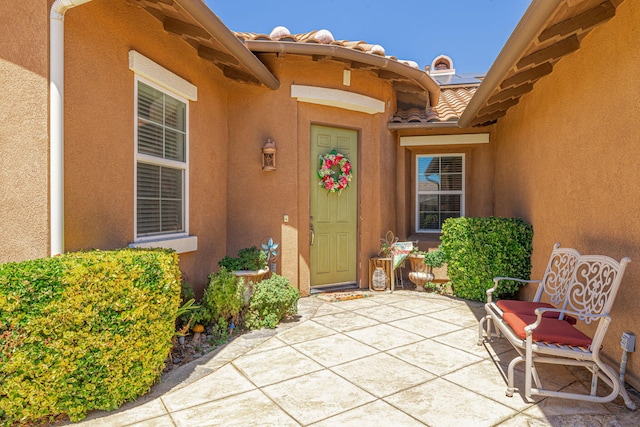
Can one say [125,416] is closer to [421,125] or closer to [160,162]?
[160,162]

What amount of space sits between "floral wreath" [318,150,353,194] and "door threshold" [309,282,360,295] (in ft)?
5.51

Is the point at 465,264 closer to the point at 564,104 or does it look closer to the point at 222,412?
the point at 564,104

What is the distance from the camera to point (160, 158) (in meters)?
4.45

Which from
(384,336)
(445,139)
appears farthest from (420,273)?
(445,139)

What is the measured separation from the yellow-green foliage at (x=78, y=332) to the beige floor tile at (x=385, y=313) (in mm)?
2978

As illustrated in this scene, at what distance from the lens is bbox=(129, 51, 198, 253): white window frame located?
13.1ft

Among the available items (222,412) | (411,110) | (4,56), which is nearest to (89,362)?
(222,412)

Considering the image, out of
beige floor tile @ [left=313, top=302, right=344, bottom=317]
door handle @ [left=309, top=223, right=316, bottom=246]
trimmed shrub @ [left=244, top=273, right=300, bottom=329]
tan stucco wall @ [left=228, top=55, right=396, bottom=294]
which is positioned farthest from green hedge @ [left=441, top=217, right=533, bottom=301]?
trimmed shrub @ [left=244, top=273, right=300, bottom=329]

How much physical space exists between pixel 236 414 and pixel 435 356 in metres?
2.08

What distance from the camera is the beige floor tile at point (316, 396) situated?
2.74 meters

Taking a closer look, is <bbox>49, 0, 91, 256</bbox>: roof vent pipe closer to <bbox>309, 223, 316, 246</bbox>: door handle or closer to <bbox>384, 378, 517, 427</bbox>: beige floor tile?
<bbox>384, 378, 517, 427</bbox>: beige floor tile

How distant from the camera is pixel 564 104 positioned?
438 cm

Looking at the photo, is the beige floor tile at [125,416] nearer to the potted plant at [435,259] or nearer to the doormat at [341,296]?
the doormat at [341,296]

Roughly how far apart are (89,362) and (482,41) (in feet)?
40.7
